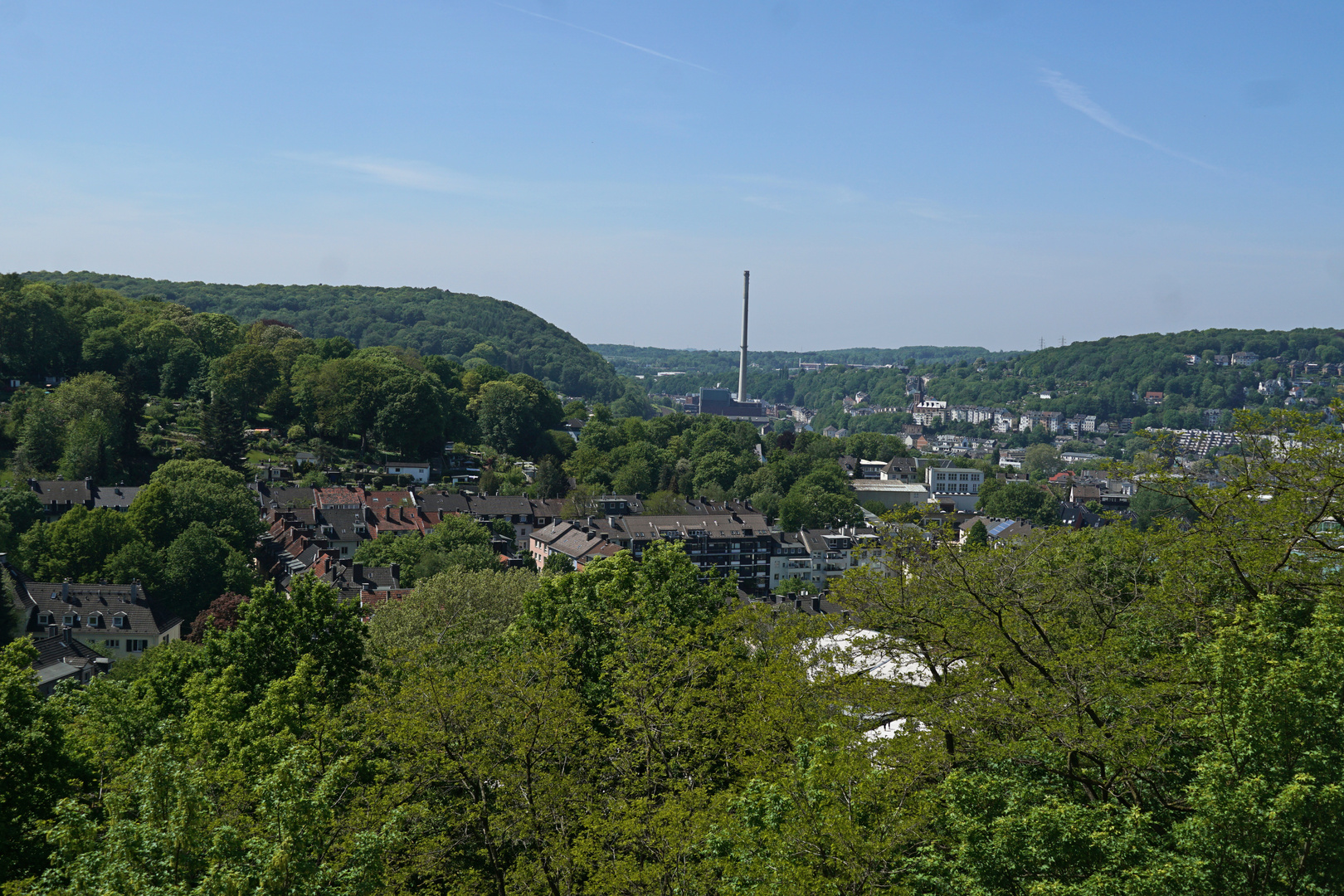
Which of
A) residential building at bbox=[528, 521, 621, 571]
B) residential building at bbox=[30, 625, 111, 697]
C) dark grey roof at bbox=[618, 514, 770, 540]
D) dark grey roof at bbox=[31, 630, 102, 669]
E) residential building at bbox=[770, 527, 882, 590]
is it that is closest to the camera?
residential building at bbox=[30, 625, 111, 697]

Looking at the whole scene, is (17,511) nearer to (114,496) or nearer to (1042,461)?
(114,496)

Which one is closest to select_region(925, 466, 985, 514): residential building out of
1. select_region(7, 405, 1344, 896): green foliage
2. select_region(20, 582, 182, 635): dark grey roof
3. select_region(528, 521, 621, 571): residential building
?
select_region(528, 521, 621, 571): residential building

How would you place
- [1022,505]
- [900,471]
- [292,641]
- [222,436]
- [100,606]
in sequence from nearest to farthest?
[292,641] → [100,606] → [222,436] → [1022,505] → [900,471]

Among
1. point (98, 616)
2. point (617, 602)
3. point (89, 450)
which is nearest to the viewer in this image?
point (617, 602)

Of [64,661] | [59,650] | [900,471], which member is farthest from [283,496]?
[900,471]

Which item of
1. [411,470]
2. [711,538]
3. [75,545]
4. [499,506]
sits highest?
[75,545]

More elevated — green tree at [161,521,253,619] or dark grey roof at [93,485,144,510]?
dark grey roof at [93,485,144,510]

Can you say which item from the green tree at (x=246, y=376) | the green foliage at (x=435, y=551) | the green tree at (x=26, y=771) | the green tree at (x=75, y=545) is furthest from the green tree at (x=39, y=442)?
the green tree at (x=26, y=771)

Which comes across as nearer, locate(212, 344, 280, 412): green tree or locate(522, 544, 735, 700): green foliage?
locate(522, 544, 735, 700): green foliage

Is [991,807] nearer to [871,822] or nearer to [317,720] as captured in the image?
[871,822]

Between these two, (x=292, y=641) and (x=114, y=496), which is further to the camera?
(x=114, y=496)

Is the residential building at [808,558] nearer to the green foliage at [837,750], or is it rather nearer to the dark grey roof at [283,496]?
the dark grey roof at [283,496]

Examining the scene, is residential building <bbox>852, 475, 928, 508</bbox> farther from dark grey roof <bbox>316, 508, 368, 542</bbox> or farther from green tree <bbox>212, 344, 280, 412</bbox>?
green tree <bbox>212, 344, 280, 412</bbox>
